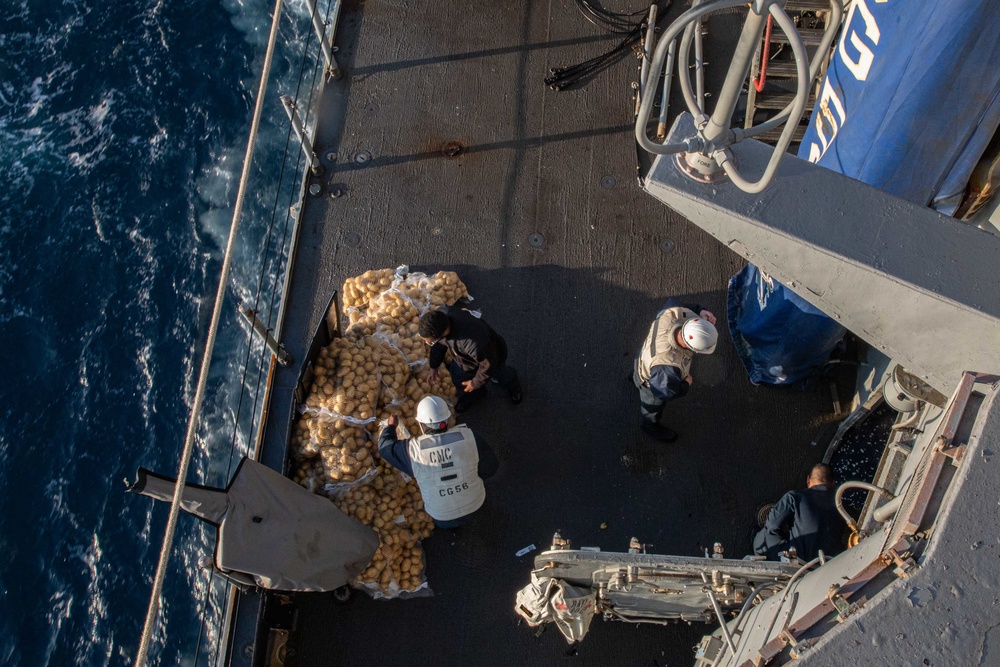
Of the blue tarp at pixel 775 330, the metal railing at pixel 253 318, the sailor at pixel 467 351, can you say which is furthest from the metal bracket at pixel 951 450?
the metal railing at pixel 253 318

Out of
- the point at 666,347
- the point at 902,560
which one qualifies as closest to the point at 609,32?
the point at 666,347

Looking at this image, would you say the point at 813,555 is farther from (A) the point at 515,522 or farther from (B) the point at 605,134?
(B) the point at 605,134

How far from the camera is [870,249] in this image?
455 centimetres

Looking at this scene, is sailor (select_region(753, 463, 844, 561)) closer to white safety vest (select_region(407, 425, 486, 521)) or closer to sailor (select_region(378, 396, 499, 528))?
sailor (select_region(378, 396, 499, 528))

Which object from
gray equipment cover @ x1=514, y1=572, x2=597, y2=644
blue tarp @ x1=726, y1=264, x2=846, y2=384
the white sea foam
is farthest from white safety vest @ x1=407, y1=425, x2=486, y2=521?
the white sea foam

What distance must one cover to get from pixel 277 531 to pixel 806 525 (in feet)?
13.0

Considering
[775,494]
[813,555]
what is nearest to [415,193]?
[775,494]

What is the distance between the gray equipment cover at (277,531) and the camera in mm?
5180

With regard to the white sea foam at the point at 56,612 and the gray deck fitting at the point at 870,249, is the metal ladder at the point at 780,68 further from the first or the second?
the white sea foam at the point at 56,612

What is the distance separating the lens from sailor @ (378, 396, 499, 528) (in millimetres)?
5625

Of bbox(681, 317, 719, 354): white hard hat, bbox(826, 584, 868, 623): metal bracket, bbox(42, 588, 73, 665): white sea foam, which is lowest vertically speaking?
bbox(42, 588, 73, 665): white sea foam

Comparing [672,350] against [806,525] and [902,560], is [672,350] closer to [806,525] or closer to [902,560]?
[806,525]

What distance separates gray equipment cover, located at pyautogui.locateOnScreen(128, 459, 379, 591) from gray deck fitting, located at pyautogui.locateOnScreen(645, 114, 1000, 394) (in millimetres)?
3423

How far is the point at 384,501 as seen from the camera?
6.30 metres
